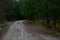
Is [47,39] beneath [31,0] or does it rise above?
beneath

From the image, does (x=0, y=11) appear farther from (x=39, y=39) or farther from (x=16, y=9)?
(x=39, y=39)

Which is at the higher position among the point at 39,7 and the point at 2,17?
the point at 39,7

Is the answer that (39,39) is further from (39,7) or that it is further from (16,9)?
(16,9)

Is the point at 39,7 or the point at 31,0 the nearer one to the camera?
the point at 39,7

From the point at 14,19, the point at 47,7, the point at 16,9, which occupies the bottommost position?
the point at 14,19

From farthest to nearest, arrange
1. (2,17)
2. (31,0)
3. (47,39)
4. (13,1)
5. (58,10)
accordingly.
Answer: (13,1) < (2,17) < (31,0) < (58,10) < (47,39)

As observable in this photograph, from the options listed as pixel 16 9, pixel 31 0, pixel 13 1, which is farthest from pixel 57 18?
pixel 13 1

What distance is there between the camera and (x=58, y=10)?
9.56 meters

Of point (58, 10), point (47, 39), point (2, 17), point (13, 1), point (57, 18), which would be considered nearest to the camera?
point (47, 39)

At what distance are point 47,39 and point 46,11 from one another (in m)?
2.42

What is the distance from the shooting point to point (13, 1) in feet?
Answer: 64.6

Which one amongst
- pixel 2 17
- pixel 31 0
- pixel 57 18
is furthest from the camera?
pixel 2 17

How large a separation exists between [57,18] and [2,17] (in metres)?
9.10

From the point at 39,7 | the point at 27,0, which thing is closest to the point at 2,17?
the point at 27,0
